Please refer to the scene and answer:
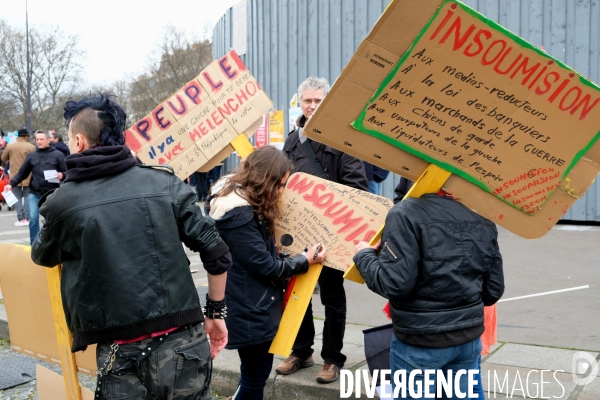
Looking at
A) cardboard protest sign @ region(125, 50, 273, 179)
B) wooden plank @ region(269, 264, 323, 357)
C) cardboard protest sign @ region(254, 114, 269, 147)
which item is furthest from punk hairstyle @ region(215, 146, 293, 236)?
cardboard protest sign @ region(254, 114, 269, 147)

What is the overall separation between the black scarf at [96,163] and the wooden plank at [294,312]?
4.81 feet

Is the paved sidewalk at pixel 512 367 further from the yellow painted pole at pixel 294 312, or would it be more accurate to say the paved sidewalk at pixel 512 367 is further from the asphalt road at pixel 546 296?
the yellow painted pole at pixel 294 312

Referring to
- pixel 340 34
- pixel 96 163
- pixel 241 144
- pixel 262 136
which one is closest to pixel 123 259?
pixel 96 163

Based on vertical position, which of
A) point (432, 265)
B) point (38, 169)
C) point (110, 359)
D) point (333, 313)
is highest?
point (38, 169)

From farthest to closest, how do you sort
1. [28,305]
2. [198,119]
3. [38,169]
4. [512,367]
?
[38,169] < [198,119] < [512,367] < [28,305]

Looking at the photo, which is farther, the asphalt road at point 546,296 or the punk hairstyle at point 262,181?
the asphalt road at point 546,296

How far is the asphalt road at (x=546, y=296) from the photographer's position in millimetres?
5383

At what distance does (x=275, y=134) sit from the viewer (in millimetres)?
16406

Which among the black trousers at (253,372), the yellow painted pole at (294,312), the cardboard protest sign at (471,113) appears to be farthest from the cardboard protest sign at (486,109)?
the black trousers at (253,372)

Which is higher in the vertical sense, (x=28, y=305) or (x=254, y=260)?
(x=254, y=260)

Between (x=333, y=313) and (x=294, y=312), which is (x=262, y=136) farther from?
(x=294, y=312)

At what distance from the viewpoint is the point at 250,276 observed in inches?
140

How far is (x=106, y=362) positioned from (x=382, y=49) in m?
1.52

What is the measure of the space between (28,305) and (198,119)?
1.98 m
